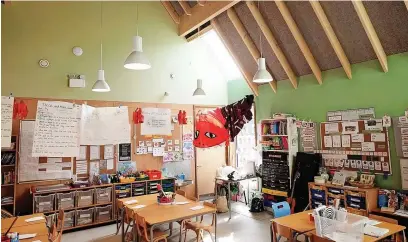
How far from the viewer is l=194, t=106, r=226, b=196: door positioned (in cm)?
743

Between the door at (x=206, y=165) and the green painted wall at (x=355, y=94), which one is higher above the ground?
the green painted wall at (x=355, y=94)

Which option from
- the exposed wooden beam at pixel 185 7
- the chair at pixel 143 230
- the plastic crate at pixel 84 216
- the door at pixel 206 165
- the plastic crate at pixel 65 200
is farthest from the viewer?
the door at pixel 206 165

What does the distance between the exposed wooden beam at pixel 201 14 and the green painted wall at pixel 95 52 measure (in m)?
0.36

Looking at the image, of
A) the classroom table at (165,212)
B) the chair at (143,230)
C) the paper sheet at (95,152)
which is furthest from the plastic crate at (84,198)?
the chair at (143,230)

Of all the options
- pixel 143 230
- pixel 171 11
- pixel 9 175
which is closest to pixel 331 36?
pixel 171 11

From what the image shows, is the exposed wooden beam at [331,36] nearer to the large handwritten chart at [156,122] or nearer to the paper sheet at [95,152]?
the large handwritten chart at [156,122]

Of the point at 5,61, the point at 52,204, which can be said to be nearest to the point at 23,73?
the point at 5,61

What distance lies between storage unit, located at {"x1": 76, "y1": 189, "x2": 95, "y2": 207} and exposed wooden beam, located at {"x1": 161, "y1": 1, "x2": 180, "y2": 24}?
176 inches

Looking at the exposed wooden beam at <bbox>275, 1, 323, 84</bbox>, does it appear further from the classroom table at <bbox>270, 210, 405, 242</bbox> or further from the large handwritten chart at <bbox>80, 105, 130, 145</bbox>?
the large handwritten chart at <bbox>80, 105, 130, 145</bbox>

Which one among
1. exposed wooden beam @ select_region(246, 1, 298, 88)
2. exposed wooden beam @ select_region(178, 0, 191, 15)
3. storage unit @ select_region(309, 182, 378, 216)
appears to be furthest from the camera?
exposed wooden beam @ select_region(178, 0, 191, 15)

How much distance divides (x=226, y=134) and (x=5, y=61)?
4.64 metres

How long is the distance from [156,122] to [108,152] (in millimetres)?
1303

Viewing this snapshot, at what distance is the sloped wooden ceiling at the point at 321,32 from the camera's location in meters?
4.41

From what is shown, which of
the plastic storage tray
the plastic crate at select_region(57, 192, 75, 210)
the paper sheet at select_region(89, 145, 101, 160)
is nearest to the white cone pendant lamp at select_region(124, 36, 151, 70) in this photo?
the paper sheet at select_region(89, 145, 101, 160)
